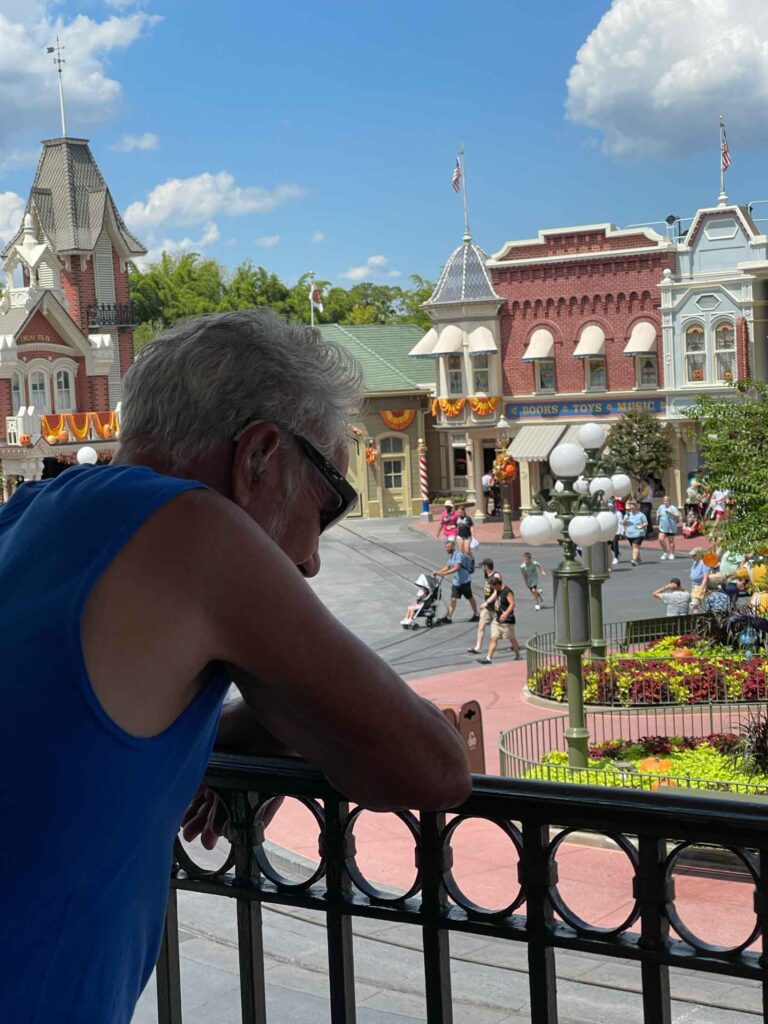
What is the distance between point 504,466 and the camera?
1677 inches

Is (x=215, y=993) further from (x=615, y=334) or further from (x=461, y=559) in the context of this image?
(x=615, y=334)

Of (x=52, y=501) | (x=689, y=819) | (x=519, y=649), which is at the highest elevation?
(x=52, y=501)

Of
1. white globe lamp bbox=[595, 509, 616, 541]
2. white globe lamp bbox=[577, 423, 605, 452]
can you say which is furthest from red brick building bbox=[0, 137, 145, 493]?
white globe lamp bbox=[595, 509, 616, 541]

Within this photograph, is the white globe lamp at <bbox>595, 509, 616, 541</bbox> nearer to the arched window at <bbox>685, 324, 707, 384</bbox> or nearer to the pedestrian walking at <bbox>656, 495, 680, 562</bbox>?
the pedestrian walking at <bbox>656, 495, 680, 562</bbox>

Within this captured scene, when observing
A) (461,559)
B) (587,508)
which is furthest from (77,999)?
(461,559)

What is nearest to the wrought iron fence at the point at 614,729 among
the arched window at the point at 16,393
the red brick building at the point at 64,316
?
the red brick building at the point at 64,316

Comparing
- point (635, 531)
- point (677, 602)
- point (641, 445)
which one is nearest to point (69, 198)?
point (641, 445)

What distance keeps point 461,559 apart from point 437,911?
73.8 ft

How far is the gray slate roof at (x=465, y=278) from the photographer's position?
4459cm

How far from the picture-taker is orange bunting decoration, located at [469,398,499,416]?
44562mm

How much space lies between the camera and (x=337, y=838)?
2.29m

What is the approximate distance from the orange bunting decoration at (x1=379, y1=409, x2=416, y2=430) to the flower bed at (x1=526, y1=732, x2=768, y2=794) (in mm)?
A: 35053

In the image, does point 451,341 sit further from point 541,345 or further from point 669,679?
point 669,679

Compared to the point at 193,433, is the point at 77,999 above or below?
below
